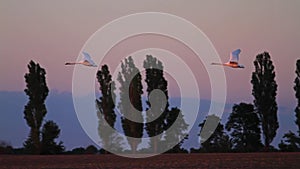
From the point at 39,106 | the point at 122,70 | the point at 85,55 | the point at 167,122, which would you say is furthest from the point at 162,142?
the point at 85,55

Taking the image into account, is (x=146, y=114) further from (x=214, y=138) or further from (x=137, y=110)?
(x=214, y=138)

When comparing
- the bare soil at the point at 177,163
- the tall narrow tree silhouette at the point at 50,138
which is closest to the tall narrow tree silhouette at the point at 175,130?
the tall narrow tree silhouette at the point at 50,138

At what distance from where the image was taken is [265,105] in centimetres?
6262

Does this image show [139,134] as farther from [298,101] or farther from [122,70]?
[298,101]

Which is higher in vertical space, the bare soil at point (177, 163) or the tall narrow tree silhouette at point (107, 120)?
the tall narrow tree silhouette at point (107, 120)

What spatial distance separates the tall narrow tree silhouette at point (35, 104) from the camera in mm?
59047

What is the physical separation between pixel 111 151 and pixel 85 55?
892 inches

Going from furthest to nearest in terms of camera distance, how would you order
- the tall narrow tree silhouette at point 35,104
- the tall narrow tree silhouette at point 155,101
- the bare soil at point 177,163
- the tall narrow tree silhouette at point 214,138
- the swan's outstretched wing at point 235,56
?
the tall narrow tree silhouette at point 214,138
the tall narrow tree silhouette at point 155,101
the tall narrow tree silhouette at point 35,104
the swan's outstretched wing at point 235,56
the bare soil at point 177,163

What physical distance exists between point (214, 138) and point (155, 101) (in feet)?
39.0

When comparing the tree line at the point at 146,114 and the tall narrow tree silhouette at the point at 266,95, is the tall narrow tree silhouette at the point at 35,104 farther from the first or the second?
the tall narrow tree silhouette at the point at 266,95

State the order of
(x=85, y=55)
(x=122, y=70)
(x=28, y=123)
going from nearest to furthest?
(x=85, y=55) → (x=28, y=123) → (x=122, y=70)

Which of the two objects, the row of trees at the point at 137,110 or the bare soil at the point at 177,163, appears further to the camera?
the row of trees at the point at 137,110

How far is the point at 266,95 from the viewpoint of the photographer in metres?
63.3

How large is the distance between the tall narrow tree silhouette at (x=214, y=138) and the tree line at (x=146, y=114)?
0.94m
